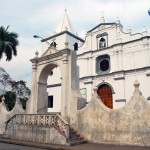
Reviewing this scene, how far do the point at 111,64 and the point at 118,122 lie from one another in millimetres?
14508

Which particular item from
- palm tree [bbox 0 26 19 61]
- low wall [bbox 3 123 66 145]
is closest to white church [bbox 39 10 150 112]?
palm tree [bbox 0 26 19 61]

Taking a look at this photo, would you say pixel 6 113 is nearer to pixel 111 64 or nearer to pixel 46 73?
pixel 46 73

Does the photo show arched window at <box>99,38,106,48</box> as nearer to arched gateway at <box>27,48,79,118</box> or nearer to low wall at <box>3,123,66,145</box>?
arched gateway at <box>27,48,79,118</box>

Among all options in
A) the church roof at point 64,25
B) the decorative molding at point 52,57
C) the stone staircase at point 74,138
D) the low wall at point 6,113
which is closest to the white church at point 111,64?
the church roof at point 64,25

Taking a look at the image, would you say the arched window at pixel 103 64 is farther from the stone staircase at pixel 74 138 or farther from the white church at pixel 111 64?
the stone staircase at pixel 74 138

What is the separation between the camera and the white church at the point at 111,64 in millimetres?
21719

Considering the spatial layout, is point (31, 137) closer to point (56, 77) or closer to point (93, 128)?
point (93, 128)

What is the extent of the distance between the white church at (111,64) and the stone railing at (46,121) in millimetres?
9448

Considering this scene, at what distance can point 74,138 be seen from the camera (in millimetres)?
10625

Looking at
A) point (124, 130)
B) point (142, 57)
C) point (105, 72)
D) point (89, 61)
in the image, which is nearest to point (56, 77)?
point (89, 61)

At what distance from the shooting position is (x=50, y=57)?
45.0ft

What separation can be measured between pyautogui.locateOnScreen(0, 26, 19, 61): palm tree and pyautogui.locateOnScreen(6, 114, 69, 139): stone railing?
11.0 m

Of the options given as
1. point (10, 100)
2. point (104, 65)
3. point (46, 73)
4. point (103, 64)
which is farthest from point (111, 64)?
point (10, 100)

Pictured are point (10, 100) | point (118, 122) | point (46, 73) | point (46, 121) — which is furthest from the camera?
point (10, 100)
